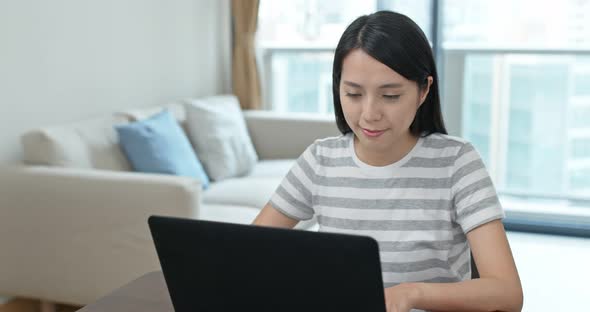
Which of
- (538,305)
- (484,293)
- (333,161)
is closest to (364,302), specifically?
(484,293)

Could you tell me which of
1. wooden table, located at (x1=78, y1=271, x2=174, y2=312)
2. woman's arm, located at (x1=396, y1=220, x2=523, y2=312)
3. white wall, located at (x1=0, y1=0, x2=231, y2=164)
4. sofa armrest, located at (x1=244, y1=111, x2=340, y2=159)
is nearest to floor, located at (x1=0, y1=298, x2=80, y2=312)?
white wall, located at (x1=0, y1=0, x2=231, y2=164)

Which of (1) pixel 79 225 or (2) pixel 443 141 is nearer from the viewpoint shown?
(2) pixel 443 141

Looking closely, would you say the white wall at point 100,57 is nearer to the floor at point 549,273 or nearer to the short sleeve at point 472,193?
the floor at point 549,273

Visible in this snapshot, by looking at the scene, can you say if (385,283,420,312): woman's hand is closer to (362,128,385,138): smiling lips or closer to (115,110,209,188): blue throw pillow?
(362,128,385,138): smiling lips

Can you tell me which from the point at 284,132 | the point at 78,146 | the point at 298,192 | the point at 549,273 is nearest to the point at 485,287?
the point at 298,192

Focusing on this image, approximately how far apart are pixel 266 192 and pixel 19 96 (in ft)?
3.41

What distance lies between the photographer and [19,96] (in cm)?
303

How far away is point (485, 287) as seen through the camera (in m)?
1.19

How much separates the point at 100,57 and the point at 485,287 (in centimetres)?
269

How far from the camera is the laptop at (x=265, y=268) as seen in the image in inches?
35.7

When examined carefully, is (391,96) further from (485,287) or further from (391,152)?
(485,287)

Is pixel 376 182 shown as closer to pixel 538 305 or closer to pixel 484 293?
pixel 484 293

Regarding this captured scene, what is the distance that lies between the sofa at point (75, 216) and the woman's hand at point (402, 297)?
5.02ft

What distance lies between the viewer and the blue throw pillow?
3145 millimetres
